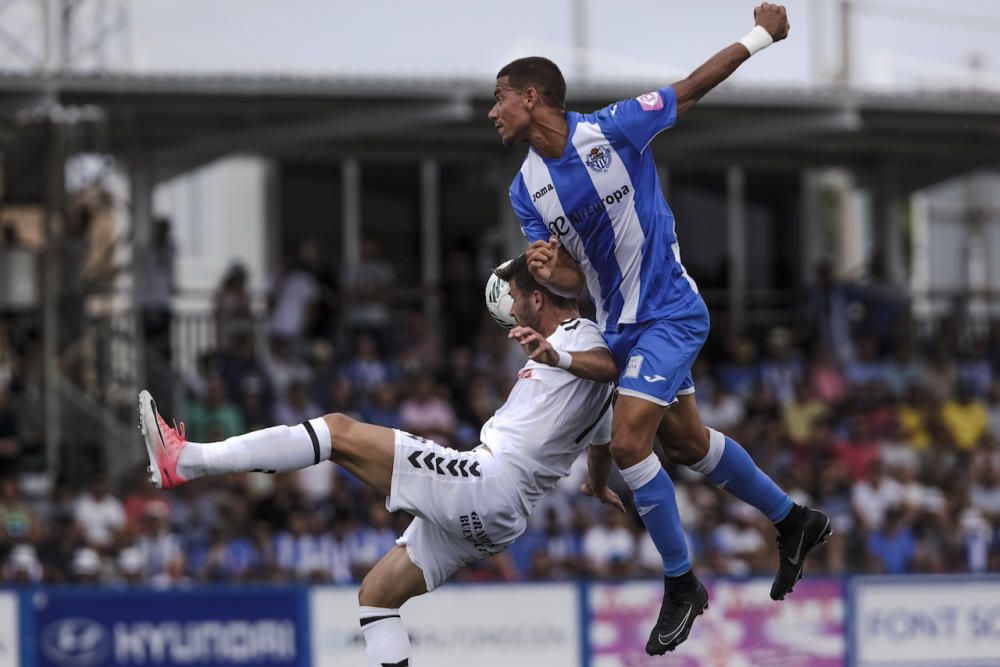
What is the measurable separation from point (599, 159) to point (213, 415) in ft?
31.9

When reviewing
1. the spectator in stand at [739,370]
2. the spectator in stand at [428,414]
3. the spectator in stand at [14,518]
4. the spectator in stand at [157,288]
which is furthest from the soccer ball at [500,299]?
the spectator in stand at [157,288]

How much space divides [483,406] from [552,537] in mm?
2096

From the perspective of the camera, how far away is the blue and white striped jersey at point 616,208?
24.7 ft

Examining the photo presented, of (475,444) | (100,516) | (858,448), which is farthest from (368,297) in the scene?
(858,448)

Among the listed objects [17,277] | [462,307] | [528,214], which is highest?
[528,214]

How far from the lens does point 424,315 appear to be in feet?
66.1

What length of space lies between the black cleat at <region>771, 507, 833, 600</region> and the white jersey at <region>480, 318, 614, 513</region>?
1186 mm

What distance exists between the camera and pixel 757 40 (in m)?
7.59

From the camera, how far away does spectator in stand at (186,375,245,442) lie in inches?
651

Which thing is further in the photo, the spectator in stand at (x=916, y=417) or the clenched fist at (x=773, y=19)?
the spectator in stand at (x=916, y=417)

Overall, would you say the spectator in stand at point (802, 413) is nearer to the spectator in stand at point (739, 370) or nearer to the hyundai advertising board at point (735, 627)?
the spectator in stand at point (739, 370)

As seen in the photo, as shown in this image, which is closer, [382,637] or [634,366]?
[634,366]

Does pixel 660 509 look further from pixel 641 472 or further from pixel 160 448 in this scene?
pixel 160 448

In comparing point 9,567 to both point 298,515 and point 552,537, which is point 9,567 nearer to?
point 298,515
